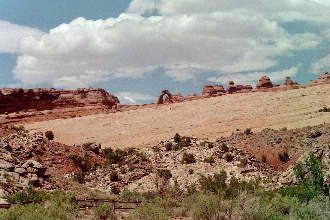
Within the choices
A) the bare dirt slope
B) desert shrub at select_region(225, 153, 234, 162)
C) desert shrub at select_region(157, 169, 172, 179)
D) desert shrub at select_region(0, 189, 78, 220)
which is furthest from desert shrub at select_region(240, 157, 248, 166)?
the bare dirt slope

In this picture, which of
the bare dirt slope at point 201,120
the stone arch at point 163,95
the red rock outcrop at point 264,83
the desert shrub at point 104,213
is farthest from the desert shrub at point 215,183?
the red rock outcrop at point 264,83

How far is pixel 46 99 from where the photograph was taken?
73625 mm

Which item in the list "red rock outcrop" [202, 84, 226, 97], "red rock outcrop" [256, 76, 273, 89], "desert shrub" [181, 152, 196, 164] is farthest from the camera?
"red rock outcrop" [202, 84, 226, 97]

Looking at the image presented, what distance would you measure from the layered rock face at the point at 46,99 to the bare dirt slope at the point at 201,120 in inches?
674

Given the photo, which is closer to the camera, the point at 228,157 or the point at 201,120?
the point at 228,157

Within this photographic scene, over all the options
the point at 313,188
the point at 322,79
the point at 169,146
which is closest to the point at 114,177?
the point at 169,146

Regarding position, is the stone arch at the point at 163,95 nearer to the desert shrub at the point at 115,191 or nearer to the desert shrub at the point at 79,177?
the desert shrub at the point at 79,177

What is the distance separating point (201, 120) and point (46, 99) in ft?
129

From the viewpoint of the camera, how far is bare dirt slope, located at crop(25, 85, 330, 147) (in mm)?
40312

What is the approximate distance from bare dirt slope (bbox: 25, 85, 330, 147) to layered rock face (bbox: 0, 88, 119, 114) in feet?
56.2

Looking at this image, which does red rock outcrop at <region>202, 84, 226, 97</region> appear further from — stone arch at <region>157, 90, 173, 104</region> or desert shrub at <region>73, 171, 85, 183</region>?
desert shrub at <region>73, 171, 85, 183</region>

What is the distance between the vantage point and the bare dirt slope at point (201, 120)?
40.3m

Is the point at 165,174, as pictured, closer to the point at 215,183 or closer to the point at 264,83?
the point at 215,183

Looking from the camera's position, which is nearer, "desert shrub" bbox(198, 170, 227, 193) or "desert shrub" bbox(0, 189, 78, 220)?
"desert shrub" bbox(0, 189, 78, 220)
